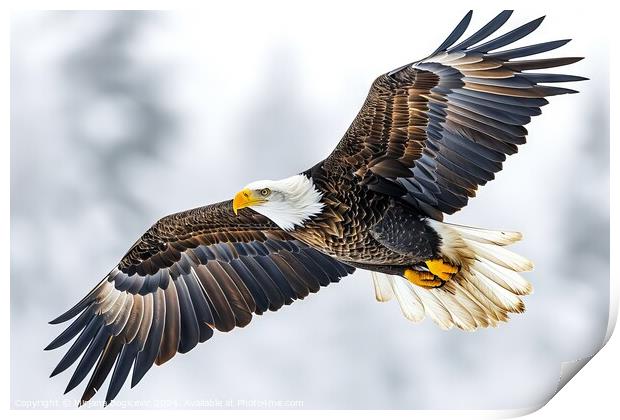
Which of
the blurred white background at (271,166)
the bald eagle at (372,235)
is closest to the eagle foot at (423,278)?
the bald eagle at (372,235)

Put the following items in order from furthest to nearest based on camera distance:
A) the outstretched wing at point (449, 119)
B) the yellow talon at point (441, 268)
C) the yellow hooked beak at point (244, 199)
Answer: the yellow talon at point (441, 268), the yellow hooked beak at point (244, 199), the outstretched wing at point (449, 119)

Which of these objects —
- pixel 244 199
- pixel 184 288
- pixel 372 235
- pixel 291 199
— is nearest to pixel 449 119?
pixel 372 235

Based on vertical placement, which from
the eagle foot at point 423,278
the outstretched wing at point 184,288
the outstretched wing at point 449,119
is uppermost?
the outstretched wing at point 449,119

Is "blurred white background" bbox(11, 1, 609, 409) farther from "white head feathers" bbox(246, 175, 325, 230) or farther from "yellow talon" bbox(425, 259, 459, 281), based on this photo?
"yellow talon" bbox(425, 259, 459, 281)

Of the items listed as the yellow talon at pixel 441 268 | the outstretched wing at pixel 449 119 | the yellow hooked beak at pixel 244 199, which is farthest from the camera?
the yellow talon at pixel 441 268

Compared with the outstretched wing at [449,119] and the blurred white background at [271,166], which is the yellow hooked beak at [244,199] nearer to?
the blurred white background at [271,166]

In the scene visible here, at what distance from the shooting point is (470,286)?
301 cm

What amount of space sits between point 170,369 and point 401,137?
112cm

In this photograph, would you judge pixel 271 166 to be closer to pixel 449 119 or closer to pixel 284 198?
pixel 284 198

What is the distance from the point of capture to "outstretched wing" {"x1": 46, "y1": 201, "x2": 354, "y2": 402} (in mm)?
3010

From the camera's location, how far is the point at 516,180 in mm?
2828

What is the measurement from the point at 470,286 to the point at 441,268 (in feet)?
0.43

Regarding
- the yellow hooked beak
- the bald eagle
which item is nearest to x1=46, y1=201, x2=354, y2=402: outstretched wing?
the bald eagle

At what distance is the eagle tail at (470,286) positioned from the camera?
287 centimetres
